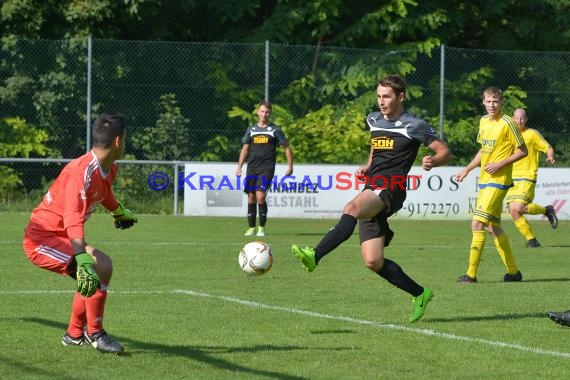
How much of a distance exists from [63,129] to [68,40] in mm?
1830

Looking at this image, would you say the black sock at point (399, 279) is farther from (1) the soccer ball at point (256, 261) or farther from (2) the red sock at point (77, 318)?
(2) the red sock at point (77, 318)

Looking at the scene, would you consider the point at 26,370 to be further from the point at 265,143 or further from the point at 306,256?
the point at 265,143

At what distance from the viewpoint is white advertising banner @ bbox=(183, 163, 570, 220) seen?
81.7 ft

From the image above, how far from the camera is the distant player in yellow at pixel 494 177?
12.8 metres

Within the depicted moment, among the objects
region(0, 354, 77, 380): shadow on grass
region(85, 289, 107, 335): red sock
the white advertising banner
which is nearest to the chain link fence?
the white advertising banner

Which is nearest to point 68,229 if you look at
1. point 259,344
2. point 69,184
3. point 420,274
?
point 69,184

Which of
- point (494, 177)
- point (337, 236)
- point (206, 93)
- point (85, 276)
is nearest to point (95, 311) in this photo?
point (85, 276)

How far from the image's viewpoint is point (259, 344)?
8.32 m

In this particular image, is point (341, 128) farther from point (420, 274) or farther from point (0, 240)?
point (420, 274)

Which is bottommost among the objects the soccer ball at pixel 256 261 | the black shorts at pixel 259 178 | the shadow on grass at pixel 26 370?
the shadow on grass at pixel 26 370

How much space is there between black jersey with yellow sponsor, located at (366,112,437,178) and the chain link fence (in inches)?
618

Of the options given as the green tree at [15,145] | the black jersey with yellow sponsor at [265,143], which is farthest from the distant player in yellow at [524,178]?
the green tree at [15,145]

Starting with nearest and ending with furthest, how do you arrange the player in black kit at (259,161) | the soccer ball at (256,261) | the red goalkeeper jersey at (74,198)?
the red goalkeeper jersey at (74,198)
the soccer ball at (256,261)
the player in black kit at (259,161)

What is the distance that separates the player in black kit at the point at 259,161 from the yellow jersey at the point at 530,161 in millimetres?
3857
